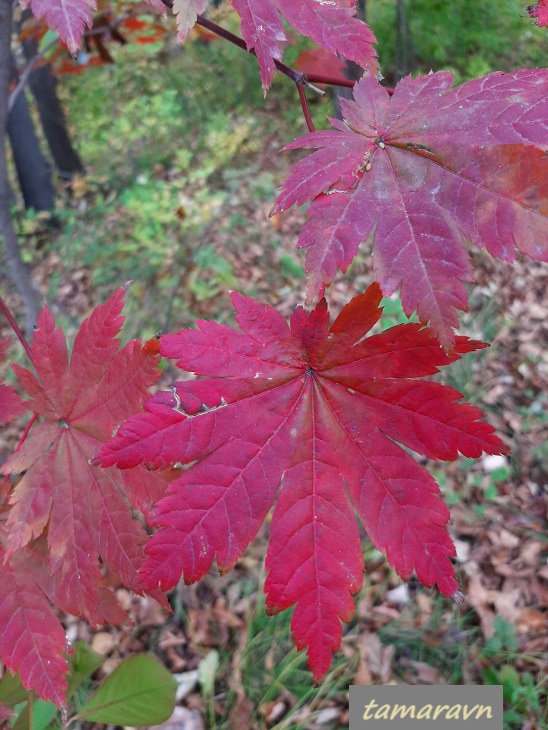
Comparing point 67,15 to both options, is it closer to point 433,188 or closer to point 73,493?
point 433,188

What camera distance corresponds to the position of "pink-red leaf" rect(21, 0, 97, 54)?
0.58 m

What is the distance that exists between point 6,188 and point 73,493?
1061mm

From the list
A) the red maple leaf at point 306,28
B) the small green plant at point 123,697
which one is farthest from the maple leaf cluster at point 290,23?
the small green plant at point 123,697

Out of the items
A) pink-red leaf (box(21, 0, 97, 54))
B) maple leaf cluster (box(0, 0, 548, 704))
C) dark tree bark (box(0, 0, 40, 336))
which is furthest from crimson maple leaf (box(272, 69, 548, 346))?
dark tree bark (box(0, 0, 40, 336))

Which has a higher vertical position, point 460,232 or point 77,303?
point 460,232

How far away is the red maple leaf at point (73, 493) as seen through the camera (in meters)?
0.73

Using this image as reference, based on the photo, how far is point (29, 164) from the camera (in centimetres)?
474

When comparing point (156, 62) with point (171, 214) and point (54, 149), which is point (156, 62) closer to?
A: point (54, 149)

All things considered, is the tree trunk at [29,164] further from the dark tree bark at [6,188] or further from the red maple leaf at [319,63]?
the red maple leaf at [319,63]

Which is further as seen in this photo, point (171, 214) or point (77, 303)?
A: point (77, 303)

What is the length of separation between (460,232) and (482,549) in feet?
5.77

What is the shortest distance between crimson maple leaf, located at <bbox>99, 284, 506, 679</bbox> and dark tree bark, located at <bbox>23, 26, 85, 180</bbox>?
516cm

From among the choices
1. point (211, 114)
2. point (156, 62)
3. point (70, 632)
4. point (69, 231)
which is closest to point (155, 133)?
point (211, 114)

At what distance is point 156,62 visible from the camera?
5848 millimetres
